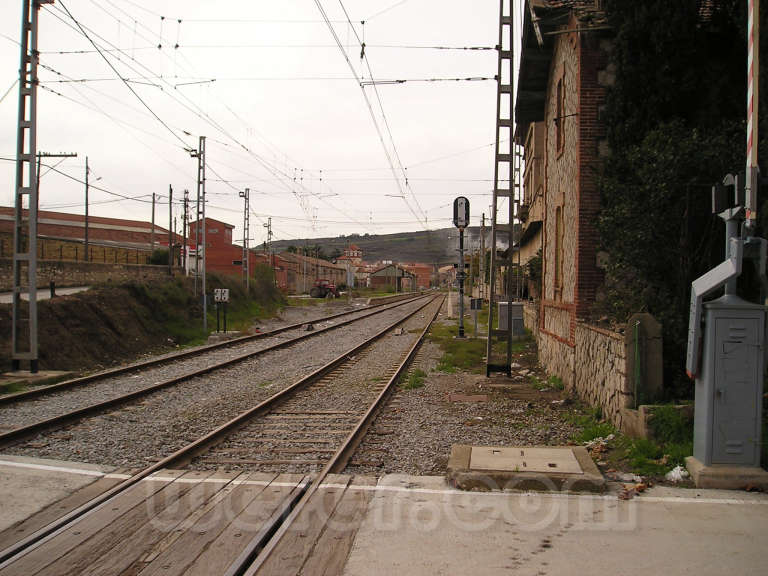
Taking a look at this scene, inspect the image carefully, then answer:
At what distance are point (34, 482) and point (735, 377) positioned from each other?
668cm

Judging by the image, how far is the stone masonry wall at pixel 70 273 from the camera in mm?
28922

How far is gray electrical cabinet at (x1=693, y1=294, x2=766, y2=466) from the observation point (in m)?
5.87

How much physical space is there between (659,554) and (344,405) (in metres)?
7.15

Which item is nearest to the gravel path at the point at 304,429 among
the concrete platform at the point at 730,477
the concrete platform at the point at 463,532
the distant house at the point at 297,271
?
the concrete platform at the point at 463,532

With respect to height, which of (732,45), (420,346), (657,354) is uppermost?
(732,45)

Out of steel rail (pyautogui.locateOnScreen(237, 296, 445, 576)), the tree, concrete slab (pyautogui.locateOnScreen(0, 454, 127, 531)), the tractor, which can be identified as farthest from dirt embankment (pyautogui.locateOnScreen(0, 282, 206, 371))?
the tractor

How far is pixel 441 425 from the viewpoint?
9.40 m

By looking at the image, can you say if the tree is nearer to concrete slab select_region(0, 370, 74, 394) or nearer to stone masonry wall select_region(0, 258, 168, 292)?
concrete slab select_region(0, 370, 74, 394)

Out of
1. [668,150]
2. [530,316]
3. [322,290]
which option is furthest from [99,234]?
[668,150]

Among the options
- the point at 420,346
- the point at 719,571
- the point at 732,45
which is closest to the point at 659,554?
the point at 719,571

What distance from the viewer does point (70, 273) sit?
3488 centimetres

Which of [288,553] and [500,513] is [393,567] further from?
[500,513]

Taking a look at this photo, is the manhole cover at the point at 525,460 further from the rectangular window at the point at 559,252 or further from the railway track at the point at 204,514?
the rectangular window at the point at 559,252

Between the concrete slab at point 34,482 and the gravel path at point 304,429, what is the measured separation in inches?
46.9
